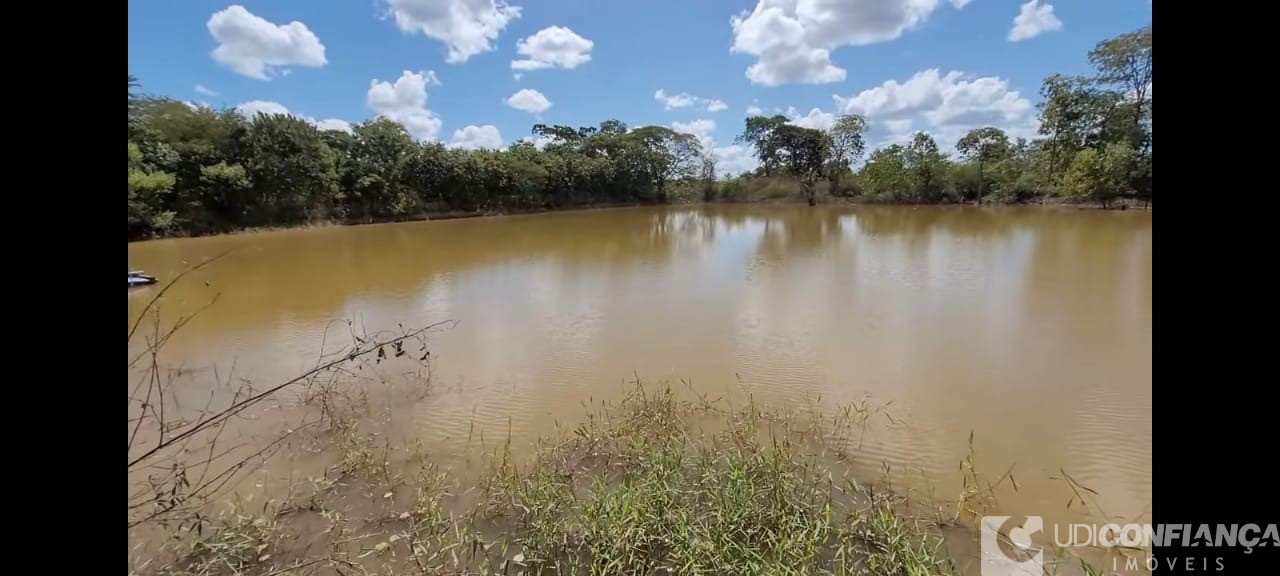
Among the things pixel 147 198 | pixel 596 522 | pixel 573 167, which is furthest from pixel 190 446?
pixel 573 167

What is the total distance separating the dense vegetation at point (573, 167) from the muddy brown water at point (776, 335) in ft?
9.32

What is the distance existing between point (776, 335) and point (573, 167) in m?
23.1

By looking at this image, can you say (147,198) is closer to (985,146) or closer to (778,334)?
(778,334)

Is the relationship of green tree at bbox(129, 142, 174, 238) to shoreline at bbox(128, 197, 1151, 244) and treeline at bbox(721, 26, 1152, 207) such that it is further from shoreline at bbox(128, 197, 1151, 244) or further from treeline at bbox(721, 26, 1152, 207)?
treeline at bbox(721, 26, 1152, 207)

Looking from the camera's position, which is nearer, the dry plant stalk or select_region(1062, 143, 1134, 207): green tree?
the dry plant stalk

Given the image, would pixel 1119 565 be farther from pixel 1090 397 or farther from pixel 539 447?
pixel 539 447

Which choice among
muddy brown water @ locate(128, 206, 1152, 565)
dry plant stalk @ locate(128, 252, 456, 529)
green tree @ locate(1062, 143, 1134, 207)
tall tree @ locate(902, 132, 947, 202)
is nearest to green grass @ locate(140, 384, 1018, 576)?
dry plant stalk @ locate(128, 252, 456, 529)

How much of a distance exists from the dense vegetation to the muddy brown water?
2.84 metres

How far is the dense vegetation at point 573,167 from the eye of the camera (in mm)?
14703

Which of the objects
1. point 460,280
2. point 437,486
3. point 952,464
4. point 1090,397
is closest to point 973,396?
point 1090,397

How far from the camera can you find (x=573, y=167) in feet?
88.6

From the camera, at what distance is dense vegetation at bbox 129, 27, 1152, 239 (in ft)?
48.2
